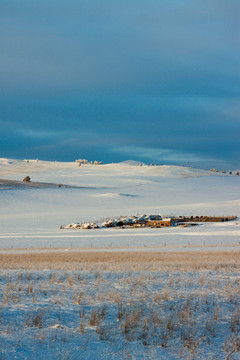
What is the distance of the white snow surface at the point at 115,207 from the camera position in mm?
32000

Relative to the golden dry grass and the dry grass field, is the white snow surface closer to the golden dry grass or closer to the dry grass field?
the golden dry grass

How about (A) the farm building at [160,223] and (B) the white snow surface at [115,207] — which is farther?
(A) the farm building at [160,223]

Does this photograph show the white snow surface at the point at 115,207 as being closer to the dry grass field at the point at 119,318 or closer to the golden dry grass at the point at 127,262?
the golden dry grass at the point at 127,262

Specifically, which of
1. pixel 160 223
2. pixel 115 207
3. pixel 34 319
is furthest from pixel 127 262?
pixel 115 207

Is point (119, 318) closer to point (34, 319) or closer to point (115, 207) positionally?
point (34, 319)

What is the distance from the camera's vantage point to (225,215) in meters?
49.6

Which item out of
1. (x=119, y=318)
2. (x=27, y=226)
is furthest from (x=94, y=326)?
(x=27, y=226)

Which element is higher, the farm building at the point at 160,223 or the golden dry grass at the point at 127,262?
the farm building at the point at 160,223

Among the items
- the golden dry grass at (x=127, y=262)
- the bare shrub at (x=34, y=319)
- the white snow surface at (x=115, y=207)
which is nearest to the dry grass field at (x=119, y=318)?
the bare shrub at (x=34, y=319)

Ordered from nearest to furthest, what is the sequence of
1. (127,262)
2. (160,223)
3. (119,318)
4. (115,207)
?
(119,318) → (127,262) → (160,223) → (115,207)

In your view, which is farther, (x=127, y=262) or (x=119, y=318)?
(x=127, y=262)

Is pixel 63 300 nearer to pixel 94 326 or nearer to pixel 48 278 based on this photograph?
pixel 94 326

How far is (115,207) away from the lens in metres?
59.6

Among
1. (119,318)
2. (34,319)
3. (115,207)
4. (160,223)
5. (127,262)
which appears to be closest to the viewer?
(34,319)
